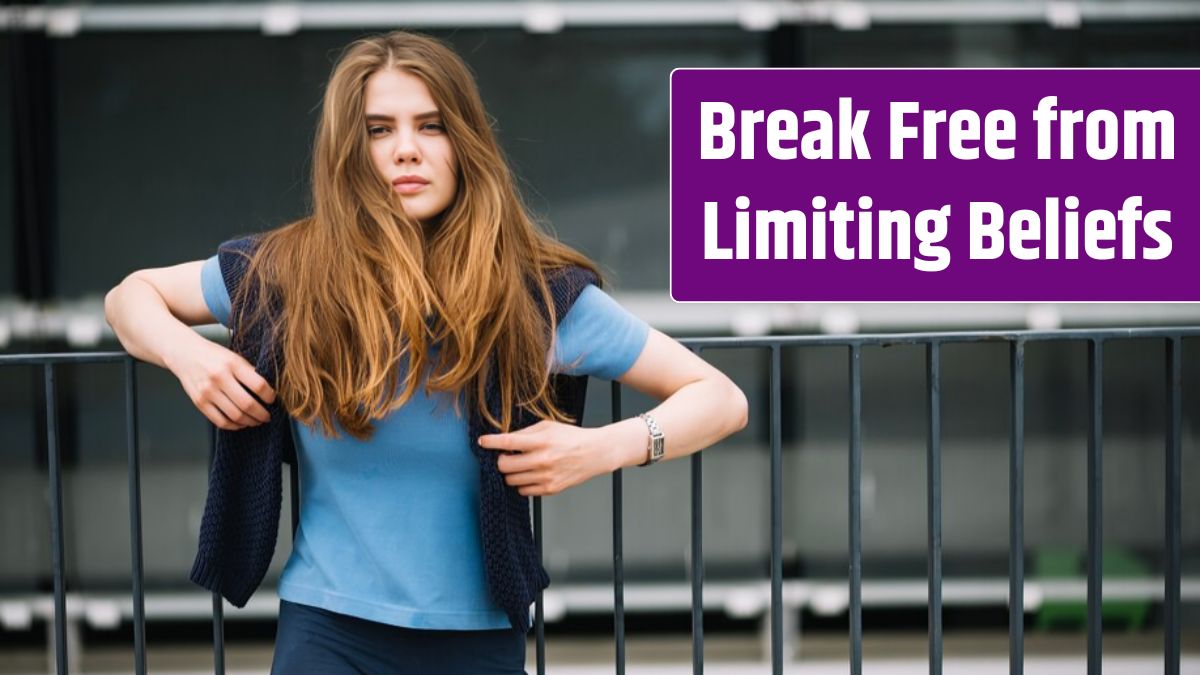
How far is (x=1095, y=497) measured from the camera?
259 centimetres

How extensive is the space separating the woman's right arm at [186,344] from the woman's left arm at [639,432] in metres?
0.35

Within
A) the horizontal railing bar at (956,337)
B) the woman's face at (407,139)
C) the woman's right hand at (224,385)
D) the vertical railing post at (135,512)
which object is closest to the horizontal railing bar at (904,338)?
the horizontal railing bar at (956,337)

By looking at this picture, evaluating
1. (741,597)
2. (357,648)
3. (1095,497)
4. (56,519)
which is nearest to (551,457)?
(357,648)

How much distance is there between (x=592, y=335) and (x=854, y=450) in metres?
0.85

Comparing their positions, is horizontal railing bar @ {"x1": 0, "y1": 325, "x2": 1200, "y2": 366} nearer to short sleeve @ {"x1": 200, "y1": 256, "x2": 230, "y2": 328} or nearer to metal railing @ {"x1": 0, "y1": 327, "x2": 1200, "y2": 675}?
metal railing @ {"x1": 0, "y1": 327, "x2": 1200, "y2": 675}

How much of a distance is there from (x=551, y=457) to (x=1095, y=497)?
1.32m

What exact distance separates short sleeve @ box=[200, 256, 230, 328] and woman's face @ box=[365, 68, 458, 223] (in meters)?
0.30

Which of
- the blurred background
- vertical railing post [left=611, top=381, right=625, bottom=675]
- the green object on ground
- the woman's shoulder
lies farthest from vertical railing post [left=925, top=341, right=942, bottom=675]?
the green object on ground

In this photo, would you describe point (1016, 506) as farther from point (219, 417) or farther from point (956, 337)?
point (219, 417)

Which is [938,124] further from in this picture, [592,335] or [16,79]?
[16,79]

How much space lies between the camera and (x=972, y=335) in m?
2.49

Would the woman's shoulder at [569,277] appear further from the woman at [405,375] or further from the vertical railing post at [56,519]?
the vertical railing post at [56,519]

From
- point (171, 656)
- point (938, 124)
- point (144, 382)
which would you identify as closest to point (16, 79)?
point (144, 382)

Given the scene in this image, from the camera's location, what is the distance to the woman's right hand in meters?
1.78
